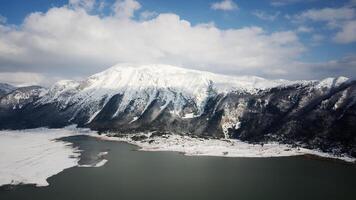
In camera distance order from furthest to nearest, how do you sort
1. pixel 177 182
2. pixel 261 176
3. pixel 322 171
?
1. pixel 322 171
2. pixel 261 176
3. pixel 177 182

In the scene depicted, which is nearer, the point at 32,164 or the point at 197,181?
the point at 197,181

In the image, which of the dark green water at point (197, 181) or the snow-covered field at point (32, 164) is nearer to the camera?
the dark green water at point (197, 181)

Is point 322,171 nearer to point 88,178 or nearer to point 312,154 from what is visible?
point 312,154

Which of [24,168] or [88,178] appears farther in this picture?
[24,168]

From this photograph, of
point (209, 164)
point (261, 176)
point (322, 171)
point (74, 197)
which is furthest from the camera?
point (209, 164)

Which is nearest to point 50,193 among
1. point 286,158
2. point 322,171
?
point 322,171

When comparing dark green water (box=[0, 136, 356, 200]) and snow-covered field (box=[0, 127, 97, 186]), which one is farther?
snow-covered field (box=[0, 127, 97, 186])

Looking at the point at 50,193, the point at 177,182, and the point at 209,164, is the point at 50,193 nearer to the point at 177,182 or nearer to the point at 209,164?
the point at 177,182
